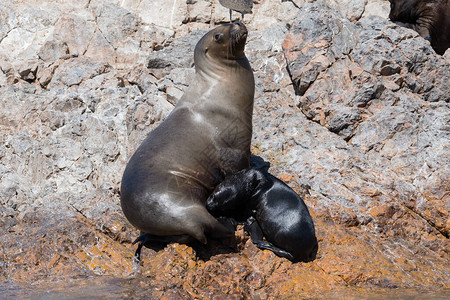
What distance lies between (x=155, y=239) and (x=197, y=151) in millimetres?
1143

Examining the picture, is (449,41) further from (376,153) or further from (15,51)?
(15,51)

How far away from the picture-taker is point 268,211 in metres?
6.08

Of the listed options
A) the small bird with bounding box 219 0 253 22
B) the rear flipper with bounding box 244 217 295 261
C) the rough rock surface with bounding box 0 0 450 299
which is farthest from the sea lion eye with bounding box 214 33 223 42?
the rear flipper with bounding box 244 217 295 261

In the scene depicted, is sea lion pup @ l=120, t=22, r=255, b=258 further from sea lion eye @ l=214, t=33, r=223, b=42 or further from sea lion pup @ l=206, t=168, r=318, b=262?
sea lion pup @ l=206, t=168, r=318, b=262

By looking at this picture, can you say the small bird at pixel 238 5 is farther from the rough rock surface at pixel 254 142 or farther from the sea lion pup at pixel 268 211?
the sea lion pup at pixel 268 211

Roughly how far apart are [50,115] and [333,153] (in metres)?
4.35

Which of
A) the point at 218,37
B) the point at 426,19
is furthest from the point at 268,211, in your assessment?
the point at 426,19

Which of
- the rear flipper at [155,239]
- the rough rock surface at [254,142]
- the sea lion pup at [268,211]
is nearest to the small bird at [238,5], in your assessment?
the rough rock surface at [254,142]

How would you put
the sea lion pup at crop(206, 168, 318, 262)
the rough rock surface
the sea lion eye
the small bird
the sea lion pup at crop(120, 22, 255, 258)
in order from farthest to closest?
the small bird → the sea lion eye → the sea lion pup at crop(206, 168, 318, 262) → the sea lion pup at crop(120, 22, 255, 258) → the rough rock surface

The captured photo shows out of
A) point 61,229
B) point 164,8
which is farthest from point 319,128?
point 164,8

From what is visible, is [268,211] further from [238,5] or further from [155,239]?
[238,5]

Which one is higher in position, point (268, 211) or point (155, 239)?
point (268, 211)

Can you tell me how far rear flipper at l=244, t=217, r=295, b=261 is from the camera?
19.0 feet

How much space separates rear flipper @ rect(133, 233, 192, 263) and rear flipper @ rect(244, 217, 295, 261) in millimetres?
815
